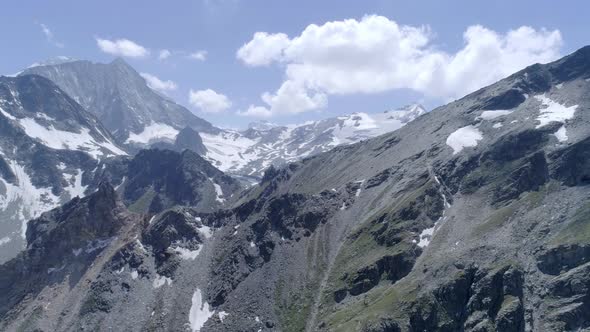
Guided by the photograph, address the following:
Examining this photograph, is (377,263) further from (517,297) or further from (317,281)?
(517,297)

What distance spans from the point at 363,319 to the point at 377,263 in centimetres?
3038

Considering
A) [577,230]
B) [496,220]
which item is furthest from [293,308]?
[577,230]

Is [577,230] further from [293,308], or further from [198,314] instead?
[198,314]

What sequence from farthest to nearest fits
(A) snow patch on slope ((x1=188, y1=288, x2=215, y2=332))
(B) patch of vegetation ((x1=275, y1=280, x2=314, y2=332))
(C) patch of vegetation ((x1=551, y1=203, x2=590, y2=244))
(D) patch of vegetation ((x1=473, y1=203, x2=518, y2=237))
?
(A) snow patch on slope ((x1=188, y1=288, x2=215, y2=332)) → (B) patch of vegetation ((x1=275, y1=280, x2=314, y2=332)) → (D) patch of vegetation ((x1=473, y1=203, x2=518, y2=237)) → (C) patch of vegetation ((x1=551, y1=203, x2=590, y2=244))

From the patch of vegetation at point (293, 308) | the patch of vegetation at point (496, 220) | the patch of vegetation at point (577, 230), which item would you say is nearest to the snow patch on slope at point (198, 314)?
the patch of vegetation at point (293, 308)

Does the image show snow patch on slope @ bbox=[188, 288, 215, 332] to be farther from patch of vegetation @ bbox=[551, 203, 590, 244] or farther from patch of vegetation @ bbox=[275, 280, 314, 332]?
patch of vegetation @ bbox=[551, 203, 590, 244]

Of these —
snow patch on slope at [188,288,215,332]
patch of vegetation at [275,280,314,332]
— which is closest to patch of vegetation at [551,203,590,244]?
patch of vegetation at [275,280,314,332]

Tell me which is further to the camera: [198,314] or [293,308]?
[198,314]

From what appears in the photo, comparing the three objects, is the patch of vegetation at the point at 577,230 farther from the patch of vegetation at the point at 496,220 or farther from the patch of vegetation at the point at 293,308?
the patch of vegetation at the point at 293,308

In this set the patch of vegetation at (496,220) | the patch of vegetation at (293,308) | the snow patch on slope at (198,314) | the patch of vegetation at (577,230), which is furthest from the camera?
the snow patch on slope at (198,314)

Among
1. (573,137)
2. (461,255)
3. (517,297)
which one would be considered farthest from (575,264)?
(573,137)

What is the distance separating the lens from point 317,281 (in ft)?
641

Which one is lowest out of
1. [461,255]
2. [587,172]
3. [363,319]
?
[363,319]

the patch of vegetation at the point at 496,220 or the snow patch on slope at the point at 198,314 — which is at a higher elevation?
the patch of vegetation at the point at 496,220
